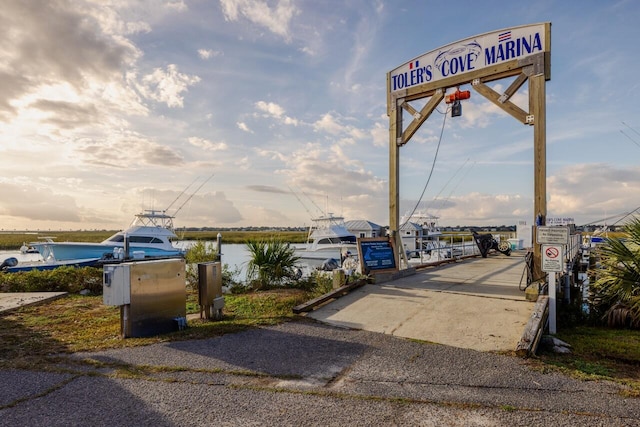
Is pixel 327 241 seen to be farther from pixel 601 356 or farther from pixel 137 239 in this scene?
pixel 601 356

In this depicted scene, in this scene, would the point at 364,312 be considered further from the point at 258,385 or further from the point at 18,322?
the point at 18,322

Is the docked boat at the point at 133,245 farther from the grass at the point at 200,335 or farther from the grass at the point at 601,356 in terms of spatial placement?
the grass at the point at 601,356

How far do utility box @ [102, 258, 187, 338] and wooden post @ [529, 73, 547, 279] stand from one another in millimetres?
7017

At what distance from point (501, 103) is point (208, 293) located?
24.3 ft

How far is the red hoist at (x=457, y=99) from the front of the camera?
978 centimetres

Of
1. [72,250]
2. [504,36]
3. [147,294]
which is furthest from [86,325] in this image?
[72,250]

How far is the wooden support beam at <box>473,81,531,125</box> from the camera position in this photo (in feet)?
28.9

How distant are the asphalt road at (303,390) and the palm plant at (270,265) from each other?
5.32 m

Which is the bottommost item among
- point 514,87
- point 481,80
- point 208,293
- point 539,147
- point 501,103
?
point 208,293

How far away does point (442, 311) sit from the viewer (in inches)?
261

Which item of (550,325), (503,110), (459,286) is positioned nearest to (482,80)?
(503,110)

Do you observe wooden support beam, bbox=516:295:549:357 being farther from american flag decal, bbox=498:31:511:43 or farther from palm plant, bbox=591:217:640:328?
american flag decal, bbox=498:31:511:43

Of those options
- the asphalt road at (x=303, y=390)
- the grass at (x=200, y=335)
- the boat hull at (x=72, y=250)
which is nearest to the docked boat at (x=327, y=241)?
the boat hull at (x=72, y=250)

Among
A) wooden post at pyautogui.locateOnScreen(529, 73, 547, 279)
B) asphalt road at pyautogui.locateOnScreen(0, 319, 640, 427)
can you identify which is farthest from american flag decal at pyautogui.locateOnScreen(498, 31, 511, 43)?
asphalt road at pyautogui.locateOnScreen(0, 319, 640, 427)
